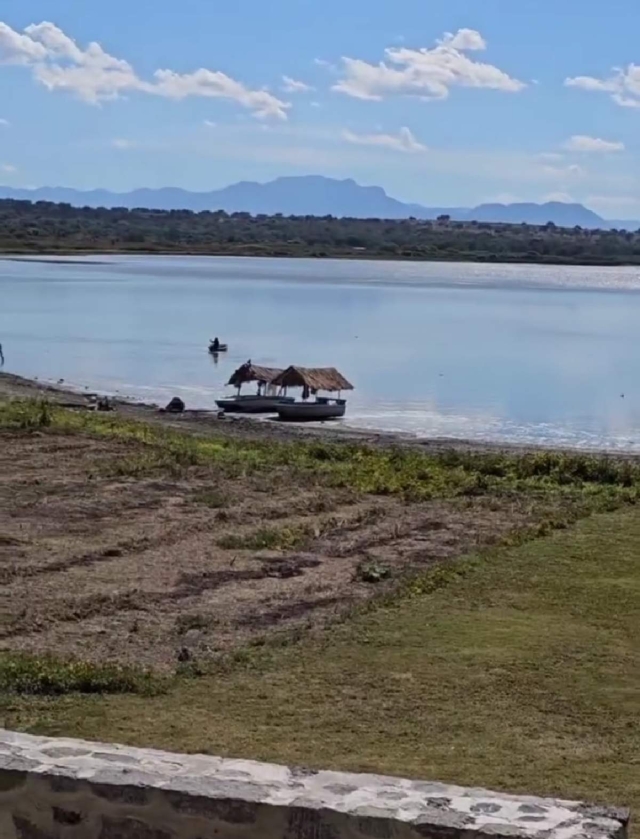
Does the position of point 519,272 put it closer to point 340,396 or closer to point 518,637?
point 340,396

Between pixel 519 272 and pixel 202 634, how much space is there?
587 ft

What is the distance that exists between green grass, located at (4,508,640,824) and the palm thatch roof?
86.5 ft

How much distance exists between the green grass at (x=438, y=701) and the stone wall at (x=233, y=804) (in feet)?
10.1

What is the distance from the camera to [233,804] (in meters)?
5.32

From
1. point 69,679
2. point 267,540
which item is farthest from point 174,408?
point 69,679

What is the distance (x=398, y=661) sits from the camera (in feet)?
37.5

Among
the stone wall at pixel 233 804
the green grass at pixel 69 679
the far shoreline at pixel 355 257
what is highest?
the far shoreline at pixel 355 257

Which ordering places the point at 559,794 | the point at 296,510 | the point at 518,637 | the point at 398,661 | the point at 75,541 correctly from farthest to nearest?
1. the point at 296,510
2. the point at 75,541
3. the point at 518,637
4. the point at 398,661
5. the point at 559,794

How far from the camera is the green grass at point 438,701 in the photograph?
8.87m

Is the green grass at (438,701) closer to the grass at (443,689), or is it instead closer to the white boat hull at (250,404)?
the grass at (443,689)

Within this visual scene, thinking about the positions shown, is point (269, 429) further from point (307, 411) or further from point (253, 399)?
point (253, 399)

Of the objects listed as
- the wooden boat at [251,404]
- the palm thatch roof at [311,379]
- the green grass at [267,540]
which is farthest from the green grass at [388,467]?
the wooden boat at [251,404]

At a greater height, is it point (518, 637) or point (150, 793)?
point (150, 793)

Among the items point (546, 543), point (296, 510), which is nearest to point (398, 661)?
point (546, 543)
